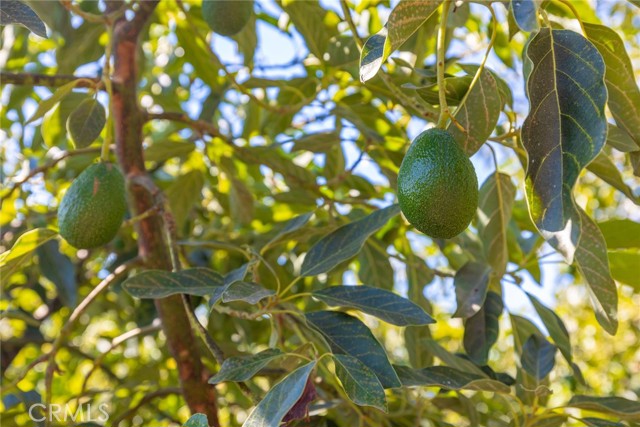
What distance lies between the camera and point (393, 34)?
0.84m

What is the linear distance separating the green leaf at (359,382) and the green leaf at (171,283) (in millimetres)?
233

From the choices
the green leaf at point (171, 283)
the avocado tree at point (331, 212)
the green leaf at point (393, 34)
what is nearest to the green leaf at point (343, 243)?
the avocado tree at point (331, 212)

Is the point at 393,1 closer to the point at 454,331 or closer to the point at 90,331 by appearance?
the point at 454,331

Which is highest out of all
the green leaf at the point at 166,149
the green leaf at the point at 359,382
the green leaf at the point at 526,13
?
the green leaf at the point at 526,13

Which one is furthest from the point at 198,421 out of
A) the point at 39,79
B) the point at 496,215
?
the point at 39,79

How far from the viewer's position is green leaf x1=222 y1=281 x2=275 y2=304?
96 cm

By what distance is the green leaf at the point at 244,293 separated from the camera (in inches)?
37.9

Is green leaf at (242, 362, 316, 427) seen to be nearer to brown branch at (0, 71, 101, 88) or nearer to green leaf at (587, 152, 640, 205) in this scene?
green leaf at (587, 152, 640, 205)

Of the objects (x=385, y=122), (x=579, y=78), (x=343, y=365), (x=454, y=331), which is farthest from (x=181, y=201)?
(x=454, y=331)

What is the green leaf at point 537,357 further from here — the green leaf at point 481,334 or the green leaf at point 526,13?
the green leaf at point 526,13

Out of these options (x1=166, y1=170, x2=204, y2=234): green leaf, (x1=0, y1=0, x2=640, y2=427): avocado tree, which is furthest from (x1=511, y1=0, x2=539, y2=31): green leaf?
(x1=166, y1=170, x2=204, y2=234): green leaf

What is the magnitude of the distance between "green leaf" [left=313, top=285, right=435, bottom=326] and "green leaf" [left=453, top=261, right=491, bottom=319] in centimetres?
16

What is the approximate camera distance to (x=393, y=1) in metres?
1.85

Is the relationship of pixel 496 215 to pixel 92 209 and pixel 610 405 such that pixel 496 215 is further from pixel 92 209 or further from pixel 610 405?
pixel 92 209
